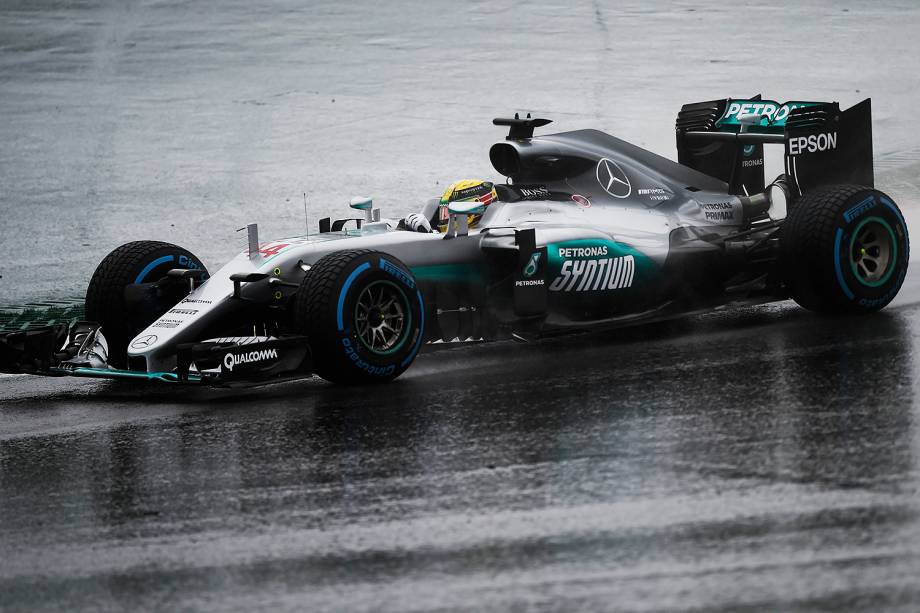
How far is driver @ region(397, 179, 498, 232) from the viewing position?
10.1 metres

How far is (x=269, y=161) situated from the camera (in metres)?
18.0

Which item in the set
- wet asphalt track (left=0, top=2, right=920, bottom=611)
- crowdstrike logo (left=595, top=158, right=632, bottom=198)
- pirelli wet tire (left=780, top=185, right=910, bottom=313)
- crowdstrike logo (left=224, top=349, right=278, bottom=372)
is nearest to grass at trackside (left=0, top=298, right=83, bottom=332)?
wet asphalt track (left=0, top=2, right=920, bottom=611)

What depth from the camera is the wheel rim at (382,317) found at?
8922 mm

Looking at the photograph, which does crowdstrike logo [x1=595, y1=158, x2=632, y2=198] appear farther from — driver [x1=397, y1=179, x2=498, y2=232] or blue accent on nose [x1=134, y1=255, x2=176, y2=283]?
blue accent on nose [x1=134, y1=255, x2=176, y2=283]

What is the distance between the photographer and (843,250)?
33.0 ft

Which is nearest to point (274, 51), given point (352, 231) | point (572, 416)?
point (352, 231)

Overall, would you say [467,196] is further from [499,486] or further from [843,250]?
[499,486]

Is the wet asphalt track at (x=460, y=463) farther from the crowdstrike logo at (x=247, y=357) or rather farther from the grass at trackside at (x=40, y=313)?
the grass at trackside at (x=40, y=313)

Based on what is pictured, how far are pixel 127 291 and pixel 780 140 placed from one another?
16.0 feet

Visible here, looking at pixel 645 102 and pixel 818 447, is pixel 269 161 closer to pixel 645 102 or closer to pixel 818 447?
pixel 645 102

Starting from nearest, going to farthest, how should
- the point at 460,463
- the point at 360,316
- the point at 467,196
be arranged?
the point at 460,463
the point at 360,316
the point at 467,196

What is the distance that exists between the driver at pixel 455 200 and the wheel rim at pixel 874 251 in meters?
2.47

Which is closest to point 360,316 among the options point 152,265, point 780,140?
point 152,265

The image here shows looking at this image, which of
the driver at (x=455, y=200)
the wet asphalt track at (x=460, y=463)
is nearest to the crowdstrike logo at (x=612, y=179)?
the driver at (x=455, y=200)
